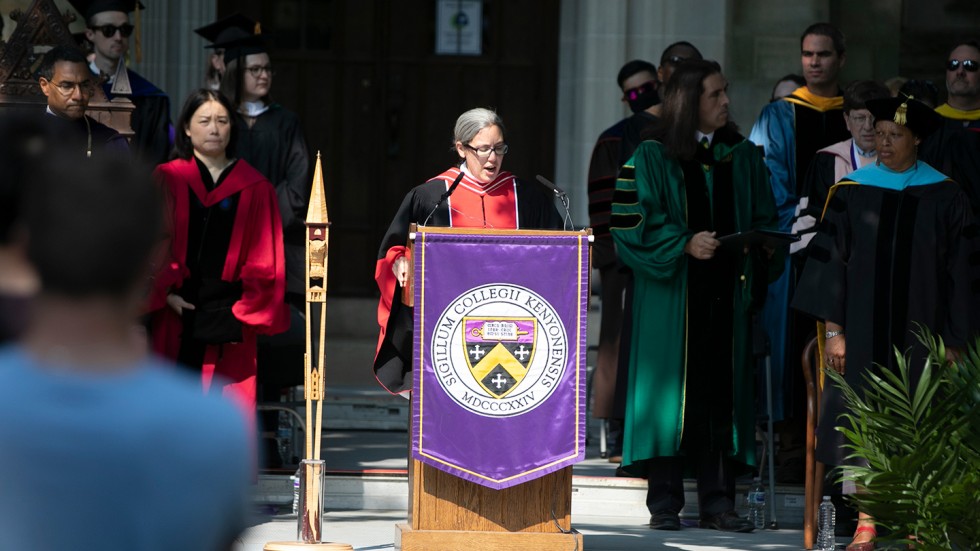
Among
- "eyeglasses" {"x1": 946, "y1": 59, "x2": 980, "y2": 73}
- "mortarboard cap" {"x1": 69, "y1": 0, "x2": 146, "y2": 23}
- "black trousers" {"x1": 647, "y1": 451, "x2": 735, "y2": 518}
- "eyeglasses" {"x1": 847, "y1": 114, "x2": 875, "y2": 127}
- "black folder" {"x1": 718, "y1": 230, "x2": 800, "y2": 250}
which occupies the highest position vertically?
"mortarboard cap" {"x1": 69, "y1": 0, "x2": 146, "y2": 23}

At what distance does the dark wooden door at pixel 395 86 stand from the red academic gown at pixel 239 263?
485cm

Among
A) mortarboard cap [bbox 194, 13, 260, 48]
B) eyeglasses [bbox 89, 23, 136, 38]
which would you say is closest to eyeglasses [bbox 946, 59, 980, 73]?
mortarboard cap [bbox 194, 13, 260, 48]

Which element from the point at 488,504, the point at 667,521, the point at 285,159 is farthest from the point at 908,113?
the point at 285,159

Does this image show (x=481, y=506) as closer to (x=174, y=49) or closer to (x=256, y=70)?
(x=256, y=70)

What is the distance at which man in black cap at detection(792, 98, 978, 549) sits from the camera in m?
7.73

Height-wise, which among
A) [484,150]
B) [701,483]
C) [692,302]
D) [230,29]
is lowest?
[701,483]

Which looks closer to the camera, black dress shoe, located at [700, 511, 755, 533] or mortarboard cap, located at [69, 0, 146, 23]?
black dress shoe, located at [700, 511, 755, 533]

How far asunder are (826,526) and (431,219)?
2237 mm

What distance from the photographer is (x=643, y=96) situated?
990cm

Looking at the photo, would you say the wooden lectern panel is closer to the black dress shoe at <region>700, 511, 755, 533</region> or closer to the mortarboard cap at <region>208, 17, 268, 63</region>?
the black dress shoe at <region>700, 511, 755, 533</region>

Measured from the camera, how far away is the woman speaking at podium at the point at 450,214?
7.44 metres

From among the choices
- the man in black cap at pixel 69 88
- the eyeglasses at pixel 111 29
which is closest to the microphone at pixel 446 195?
the man in black cap at pixel 69 88

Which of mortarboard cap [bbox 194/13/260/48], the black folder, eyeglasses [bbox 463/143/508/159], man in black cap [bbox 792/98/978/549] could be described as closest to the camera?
eyeglasses [bbox 463/143/508/159]

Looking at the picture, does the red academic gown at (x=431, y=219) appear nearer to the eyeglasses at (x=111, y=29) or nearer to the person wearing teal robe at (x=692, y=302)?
the person wearing teal robe at (x=692, y=302)
